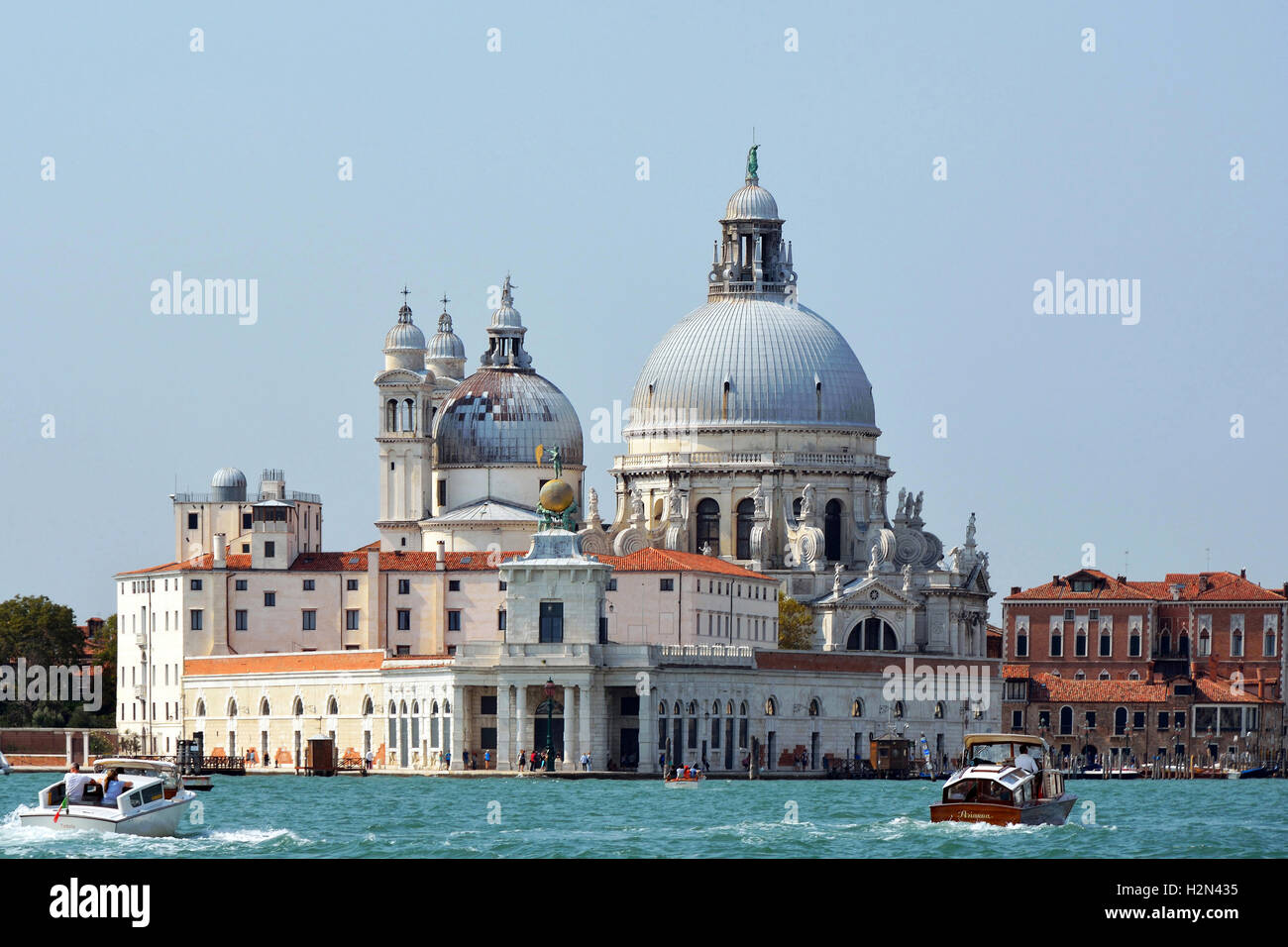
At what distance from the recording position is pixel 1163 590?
12950 centimetres

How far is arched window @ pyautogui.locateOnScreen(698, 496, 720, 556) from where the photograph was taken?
112 meters

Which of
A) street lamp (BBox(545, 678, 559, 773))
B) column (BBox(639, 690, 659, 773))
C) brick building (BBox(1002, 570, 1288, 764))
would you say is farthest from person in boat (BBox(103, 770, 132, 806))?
brick building (BBox(1002, 570, 1288, 764))

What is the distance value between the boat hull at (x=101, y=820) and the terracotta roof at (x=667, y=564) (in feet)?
150

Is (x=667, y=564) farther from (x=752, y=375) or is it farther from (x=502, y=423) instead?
(x=752, y=375)

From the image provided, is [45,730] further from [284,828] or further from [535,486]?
[284,828]

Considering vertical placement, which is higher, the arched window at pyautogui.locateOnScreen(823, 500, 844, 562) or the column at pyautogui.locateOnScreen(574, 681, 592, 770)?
the arched window at pyautogui.locateOnScreen(823, 500, 844, 562)

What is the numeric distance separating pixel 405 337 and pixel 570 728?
2694 cm

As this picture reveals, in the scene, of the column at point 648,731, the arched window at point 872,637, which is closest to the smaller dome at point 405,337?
the arched window at point 872,637

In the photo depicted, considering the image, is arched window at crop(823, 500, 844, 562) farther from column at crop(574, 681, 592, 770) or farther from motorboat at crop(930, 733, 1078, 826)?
motorboat at crop(930, 733, 1078, 826)

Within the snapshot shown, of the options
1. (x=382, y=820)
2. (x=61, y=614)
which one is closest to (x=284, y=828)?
(x=382, y=820)

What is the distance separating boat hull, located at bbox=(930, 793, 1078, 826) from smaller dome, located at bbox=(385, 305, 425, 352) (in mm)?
57719

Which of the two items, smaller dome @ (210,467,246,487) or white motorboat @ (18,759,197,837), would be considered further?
smaller dome @ (210,467,246,487)

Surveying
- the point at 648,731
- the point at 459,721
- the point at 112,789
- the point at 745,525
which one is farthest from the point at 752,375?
the point at 112,789

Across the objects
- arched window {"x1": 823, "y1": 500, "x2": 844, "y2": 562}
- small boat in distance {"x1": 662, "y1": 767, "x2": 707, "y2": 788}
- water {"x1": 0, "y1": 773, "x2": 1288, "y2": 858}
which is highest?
arched window {"x1": 823, "y1": 500, "x2": 844, "y2": 562}
